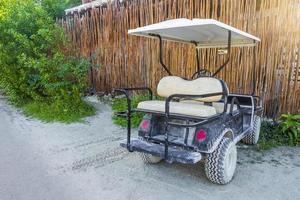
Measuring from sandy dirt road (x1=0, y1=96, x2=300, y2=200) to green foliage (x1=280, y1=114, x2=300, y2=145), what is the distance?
0.97 feet

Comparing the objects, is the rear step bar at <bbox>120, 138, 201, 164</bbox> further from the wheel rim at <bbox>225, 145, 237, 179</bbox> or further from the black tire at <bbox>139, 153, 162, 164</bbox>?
the wheel rim at <bbox>225, 145, 237, 179</bbox>

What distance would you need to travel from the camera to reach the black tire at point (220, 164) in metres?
3.09

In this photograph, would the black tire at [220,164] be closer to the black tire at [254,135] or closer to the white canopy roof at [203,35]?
the black tire at [254,135]

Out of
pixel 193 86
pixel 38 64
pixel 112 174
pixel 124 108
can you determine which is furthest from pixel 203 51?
pixel 38 64

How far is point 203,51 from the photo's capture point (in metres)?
5.67

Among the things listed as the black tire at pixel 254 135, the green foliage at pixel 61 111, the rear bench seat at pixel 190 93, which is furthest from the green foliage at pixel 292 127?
the green foliage at pixel 61 111

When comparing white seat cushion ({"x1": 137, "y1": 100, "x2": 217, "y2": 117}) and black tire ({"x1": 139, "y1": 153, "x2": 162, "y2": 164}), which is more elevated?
white seat cushion ({"x1": 137, "y1": 100, "x2": 217, "y2": 117})

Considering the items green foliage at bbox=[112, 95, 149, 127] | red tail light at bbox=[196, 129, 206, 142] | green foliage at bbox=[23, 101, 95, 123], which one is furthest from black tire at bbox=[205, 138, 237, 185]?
green foliage at bbox=[23, 101, 95, 123]

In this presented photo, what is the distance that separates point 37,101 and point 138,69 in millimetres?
3056

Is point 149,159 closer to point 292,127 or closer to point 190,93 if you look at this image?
point 190,93

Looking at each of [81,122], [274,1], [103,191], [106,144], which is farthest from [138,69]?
[103,191]

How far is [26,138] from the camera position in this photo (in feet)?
16.3

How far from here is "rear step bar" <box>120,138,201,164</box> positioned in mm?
2938

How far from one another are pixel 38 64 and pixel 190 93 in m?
4.31
